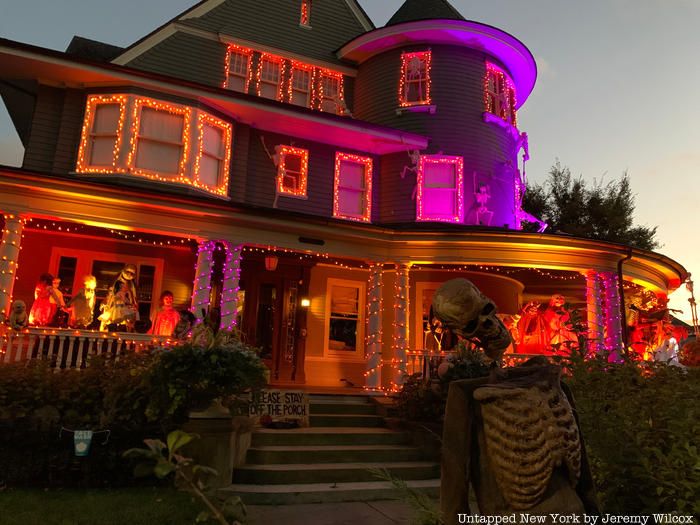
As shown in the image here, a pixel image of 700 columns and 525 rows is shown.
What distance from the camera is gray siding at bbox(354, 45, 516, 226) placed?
48.9 ft

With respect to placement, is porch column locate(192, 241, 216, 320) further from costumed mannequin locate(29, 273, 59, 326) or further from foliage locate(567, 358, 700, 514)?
foliage locate(567, 358, 700, 514)

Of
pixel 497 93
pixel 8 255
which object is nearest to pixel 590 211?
pixel 497 93

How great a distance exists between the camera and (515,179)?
52.8 feet

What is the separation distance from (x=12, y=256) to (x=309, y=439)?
6.45m

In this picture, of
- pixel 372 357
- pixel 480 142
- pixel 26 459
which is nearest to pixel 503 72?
pixel 480 142

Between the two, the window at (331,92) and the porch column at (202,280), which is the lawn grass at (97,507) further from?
the window at (331,92)

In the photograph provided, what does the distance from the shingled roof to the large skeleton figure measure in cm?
1600

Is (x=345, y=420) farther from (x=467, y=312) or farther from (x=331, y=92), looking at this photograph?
(x=331, y=92)

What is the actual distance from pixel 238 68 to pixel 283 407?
433 inches

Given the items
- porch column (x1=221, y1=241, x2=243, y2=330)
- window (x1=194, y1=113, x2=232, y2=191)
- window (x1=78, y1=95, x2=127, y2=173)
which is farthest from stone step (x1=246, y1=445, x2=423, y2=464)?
window (x1=78, y1=95, x2=127, y2=173)

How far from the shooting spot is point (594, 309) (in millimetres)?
12016

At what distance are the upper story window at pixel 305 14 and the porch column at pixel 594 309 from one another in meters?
11.4

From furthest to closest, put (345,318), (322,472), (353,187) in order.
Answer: (353,187), (345,318), (322,472)

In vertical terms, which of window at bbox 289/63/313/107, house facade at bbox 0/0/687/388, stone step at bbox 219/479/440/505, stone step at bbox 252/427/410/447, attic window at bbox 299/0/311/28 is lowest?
stone step at bbox 219/479/440/505
